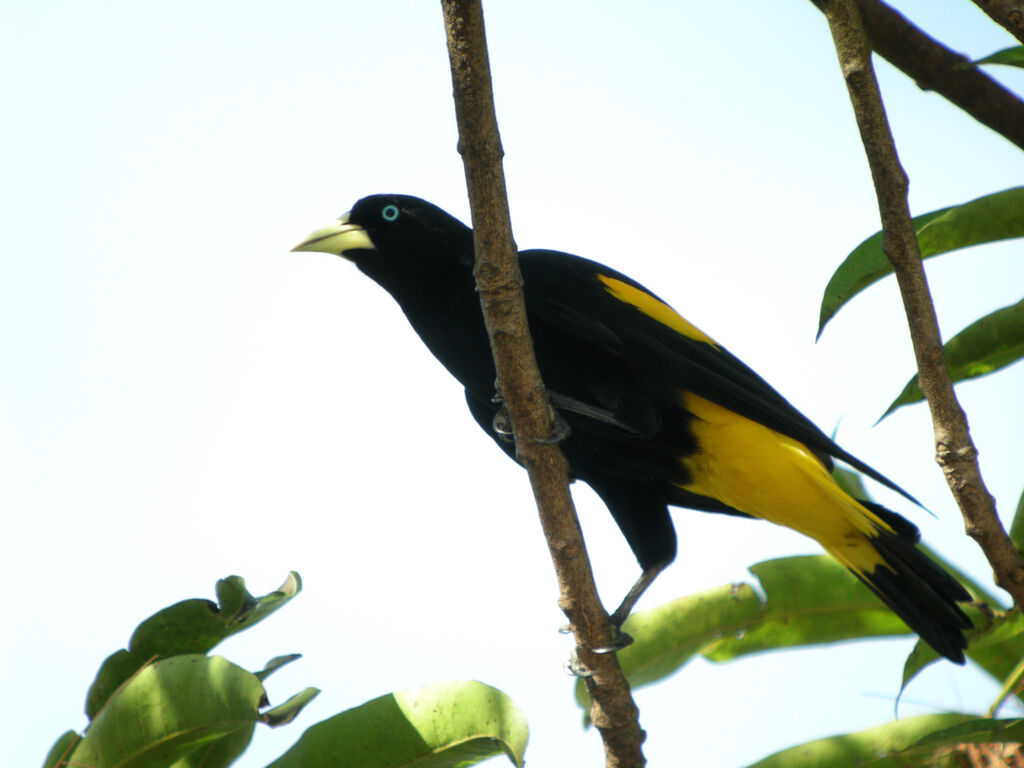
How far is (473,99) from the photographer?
1749 millimetres

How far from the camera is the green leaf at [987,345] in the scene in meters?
2.27

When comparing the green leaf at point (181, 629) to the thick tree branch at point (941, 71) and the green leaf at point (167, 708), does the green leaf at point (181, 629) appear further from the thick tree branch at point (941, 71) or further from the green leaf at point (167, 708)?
the thick tree branch at point (941, 71)

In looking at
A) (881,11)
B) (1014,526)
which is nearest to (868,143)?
(881,11)

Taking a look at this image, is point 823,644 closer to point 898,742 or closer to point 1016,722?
point 898,742

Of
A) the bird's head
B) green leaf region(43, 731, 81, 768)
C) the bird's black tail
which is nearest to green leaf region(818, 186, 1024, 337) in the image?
the bird's black tail

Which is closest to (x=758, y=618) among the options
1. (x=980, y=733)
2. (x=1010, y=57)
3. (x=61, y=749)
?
(x=980, y=733)

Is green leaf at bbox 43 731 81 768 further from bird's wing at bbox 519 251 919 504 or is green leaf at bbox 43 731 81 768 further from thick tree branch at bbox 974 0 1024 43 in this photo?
thick tree branch at bbox 974 0 1024 43

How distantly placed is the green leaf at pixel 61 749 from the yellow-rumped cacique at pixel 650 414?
1197 mm

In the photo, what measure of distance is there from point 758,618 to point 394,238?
1.55 metres

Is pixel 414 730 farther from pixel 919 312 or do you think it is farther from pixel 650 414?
pixel 919 312

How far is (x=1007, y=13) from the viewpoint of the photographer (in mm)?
1799

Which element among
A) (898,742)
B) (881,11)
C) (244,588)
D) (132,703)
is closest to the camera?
(132,703)

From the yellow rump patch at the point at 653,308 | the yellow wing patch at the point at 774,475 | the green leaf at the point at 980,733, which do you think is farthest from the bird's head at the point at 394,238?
the green leaf at the point at 980,733

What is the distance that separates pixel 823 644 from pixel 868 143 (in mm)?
1309
